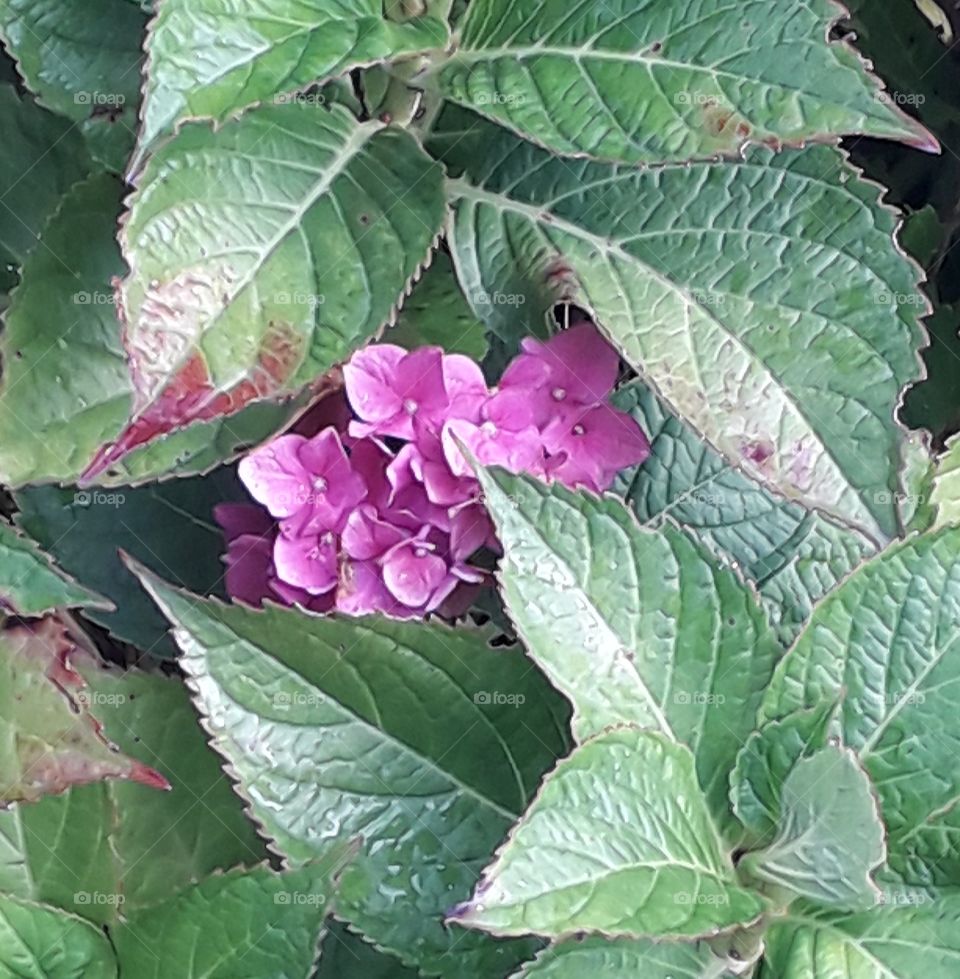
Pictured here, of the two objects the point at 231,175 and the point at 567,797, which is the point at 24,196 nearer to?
the point at 231,175

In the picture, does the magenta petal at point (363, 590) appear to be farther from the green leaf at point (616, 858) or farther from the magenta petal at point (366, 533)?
the green leaf at point (616, 858)

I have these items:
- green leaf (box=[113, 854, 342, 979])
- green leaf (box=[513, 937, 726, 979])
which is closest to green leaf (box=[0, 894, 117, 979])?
green leaf (box=[113, 854, 342, 979])

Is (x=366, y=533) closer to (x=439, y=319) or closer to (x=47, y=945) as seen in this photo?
(x=439, y=319)

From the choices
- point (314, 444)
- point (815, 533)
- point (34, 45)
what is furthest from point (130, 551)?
point (815, 533)

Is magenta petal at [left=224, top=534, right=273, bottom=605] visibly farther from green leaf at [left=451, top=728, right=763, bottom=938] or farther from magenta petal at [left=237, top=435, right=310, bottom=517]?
green leaf at [left=451, top=728, right=763, bottom=938]

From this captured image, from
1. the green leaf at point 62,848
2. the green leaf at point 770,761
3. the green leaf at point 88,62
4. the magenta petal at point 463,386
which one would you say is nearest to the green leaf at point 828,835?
the green leaf at point 770,761

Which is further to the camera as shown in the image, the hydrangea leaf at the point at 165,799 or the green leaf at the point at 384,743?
the hydrangea leaf at the point at 165,799
